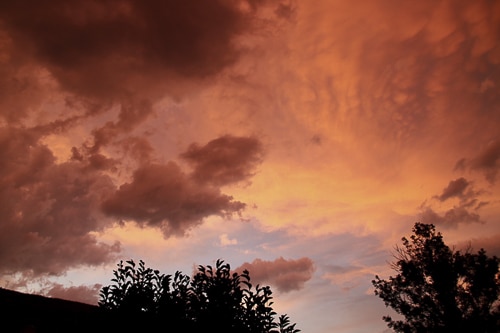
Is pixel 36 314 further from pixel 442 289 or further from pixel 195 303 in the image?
pixel 442 289

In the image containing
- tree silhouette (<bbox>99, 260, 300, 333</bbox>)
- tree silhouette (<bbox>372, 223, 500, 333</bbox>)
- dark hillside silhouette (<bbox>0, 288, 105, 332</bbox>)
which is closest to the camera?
tree silhouette (<bbox>99, 260, 300, 333</bbox>)

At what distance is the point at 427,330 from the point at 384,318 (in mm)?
4637

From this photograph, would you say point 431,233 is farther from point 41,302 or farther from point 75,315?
point 41,302

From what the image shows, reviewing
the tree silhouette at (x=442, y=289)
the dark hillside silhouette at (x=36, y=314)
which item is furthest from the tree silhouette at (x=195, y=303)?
the tree silhouette at (x=442, y=289)

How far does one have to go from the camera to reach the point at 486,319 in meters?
24.5

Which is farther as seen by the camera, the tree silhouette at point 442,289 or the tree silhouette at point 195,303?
the tree silhouette at point 442,289

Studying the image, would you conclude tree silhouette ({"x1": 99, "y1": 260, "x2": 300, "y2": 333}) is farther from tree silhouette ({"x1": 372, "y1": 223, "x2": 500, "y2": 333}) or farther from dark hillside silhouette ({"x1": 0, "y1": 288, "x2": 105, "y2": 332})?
tree silhouette ({"x1": 372, "y1": 223, "x2": 500, "y2": 333})

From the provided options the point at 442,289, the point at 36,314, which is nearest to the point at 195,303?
the point at 36,314

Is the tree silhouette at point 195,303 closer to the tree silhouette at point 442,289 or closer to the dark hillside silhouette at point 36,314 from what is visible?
the dark hillside silhouette at point 36,314

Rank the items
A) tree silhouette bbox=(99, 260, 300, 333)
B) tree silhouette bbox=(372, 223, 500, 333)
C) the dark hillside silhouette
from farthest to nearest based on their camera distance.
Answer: tree silhouette bbox=(372, 223, 500, 333) → the dark hillside silhouette → tree silhouette bbox=(99, 260, 300, 333)

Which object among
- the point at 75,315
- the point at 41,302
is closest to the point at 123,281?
the point at 75,315

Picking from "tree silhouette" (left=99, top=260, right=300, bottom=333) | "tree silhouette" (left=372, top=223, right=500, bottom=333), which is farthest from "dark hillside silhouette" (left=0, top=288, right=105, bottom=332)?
"tree silhouette" (left=372, top=223, right=500, bottom=333)

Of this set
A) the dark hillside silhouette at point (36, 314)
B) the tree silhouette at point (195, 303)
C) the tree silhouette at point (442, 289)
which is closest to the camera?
the tree silhouette at point (195, 303)

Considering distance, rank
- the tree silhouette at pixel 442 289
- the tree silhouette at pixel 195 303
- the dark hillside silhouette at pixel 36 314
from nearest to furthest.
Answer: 1. the tree silhouette at pixel 195 303
2. the dark hillside silhouette at pixel 36 314
3. the tree silhouette at pixel 442 289
